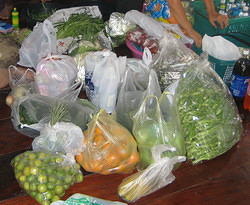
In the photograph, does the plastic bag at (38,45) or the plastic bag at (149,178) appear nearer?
the plastic bag at (149,178)

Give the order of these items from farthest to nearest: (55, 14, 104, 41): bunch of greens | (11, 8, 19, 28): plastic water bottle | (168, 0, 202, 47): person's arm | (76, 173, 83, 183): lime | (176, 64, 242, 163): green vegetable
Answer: (11, 8, 19, 28): plastic water bottle < (168, 0, 202, 47): person's arm < (55, 14, 104, 41): bunch of greens < (176, 64, 242, 163): green vegetable < (76, 173, 83, 183): lime

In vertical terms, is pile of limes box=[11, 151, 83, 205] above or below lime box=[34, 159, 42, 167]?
below

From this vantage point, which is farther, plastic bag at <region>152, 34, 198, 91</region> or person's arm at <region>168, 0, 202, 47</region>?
person's arm at <region>168, 0, 202, 47</region>

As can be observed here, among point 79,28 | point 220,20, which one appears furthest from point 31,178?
point 220,20

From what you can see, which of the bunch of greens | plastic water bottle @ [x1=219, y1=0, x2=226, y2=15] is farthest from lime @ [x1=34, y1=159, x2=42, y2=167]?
plastic water bottle @ [x1=219, y1=0, x2=226, y2=15]

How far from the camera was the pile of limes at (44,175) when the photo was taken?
1049 millimetres

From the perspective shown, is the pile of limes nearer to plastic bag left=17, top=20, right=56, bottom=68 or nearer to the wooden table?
the wooden table

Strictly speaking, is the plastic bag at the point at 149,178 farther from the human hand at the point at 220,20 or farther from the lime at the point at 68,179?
the human hand at the point at 220,20

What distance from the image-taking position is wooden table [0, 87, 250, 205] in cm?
112

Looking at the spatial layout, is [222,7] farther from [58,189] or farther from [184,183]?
[58,189]

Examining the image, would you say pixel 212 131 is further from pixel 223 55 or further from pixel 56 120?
pixel 223 55

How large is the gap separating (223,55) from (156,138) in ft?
2.73

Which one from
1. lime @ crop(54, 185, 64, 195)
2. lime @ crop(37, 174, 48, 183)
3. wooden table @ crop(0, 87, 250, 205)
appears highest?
lime @ crop(37, 174, 48, 183)

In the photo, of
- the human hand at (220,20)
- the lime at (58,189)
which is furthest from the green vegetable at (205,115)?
the human hand at (220,20)
